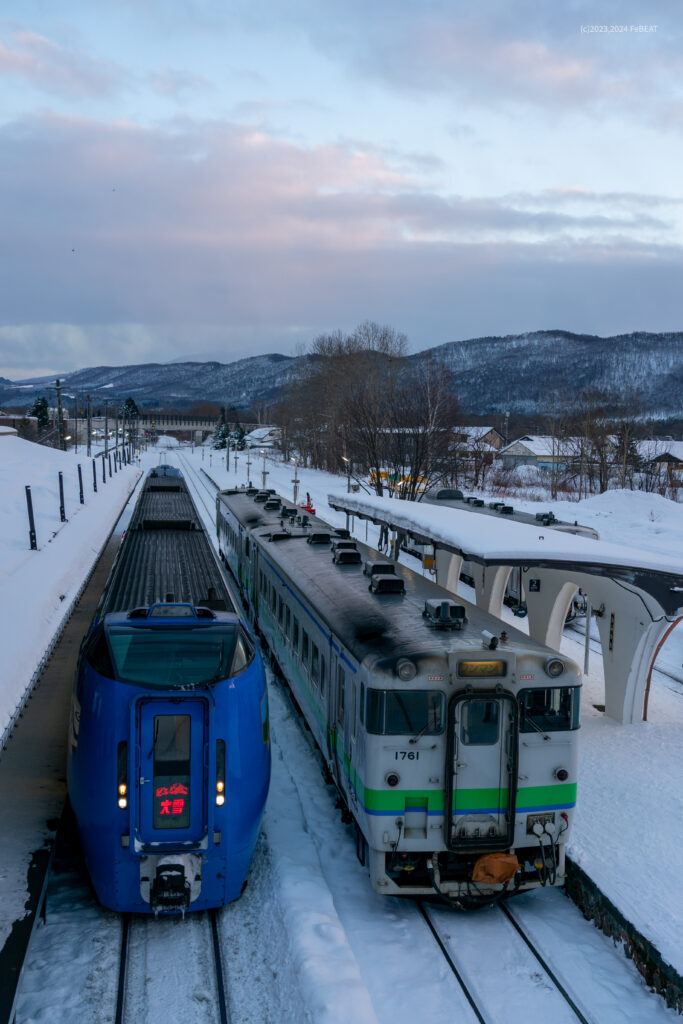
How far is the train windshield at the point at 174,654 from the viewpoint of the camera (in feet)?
25.8

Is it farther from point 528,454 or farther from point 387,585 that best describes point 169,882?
point 528,454

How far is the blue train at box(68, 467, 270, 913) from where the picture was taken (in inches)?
304

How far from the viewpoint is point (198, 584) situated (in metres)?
13.2

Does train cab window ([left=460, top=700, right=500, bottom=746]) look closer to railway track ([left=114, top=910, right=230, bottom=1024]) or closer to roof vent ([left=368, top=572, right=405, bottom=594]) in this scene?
roof vent ([left=368, top=572, right=405, bottom=594])

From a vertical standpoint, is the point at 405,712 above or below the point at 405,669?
below

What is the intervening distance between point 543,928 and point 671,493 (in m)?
54.1

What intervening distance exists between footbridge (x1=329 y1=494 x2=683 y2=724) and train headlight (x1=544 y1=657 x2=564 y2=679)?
396cm

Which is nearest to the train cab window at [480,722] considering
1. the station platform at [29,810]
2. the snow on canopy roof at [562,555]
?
the snow on canopy roof at [562,555]

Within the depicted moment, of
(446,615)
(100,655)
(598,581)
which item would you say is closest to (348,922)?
(446,615)

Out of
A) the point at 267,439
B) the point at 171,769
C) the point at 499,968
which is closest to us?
the point at 171,769

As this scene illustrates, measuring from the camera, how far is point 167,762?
25.6ft

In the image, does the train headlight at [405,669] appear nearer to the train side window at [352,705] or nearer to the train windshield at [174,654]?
the train side window at [352,705]

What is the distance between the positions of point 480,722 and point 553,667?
3.33 ft

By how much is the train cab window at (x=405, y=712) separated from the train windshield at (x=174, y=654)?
61.2 inches
